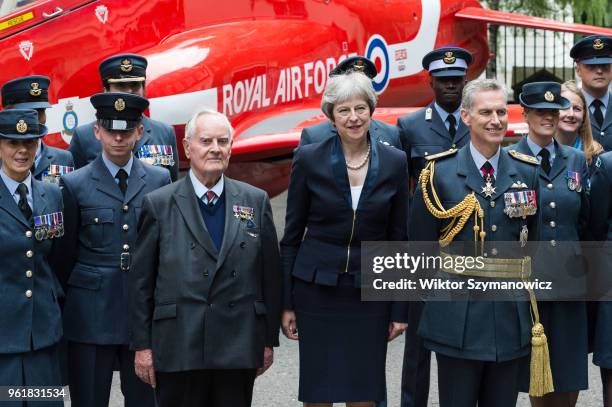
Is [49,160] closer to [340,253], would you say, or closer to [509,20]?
[340,253]

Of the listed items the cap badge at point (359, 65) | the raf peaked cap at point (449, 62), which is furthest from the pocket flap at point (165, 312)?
the raf peaked cap at point (449, 62)

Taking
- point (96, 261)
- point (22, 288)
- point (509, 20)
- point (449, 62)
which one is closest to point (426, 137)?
point (449, 62)

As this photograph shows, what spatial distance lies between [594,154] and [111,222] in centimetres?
236

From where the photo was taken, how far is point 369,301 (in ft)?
13.4

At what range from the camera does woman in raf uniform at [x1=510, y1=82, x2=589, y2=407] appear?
451 cm

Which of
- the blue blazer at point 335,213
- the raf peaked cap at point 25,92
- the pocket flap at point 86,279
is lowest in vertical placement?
the pocket flap at point 86,279

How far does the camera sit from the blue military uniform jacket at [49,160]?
491 cm

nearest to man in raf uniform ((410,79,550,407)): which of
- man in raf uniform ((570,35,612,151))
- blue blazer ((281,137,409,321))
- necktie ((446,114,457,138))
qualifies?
blue blazer ((281,137,409,321))

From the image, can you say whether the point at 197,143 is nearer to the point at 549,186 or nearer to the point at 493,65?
the point at 549,186

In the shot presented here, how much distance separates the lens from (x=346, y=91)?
3.96 meters

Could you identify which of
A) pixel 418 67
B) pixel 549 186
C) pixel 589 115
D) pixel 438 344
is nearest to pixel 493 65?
pixel 418 67

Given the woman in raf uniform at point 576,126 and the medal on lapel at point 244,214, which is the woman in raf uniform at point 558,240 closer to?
the woman in raf uniform at point 576,126

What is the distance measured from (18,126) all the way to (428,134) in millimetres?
2245

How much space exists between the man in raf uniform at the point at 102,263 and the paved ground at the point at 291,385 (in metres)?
1.15
